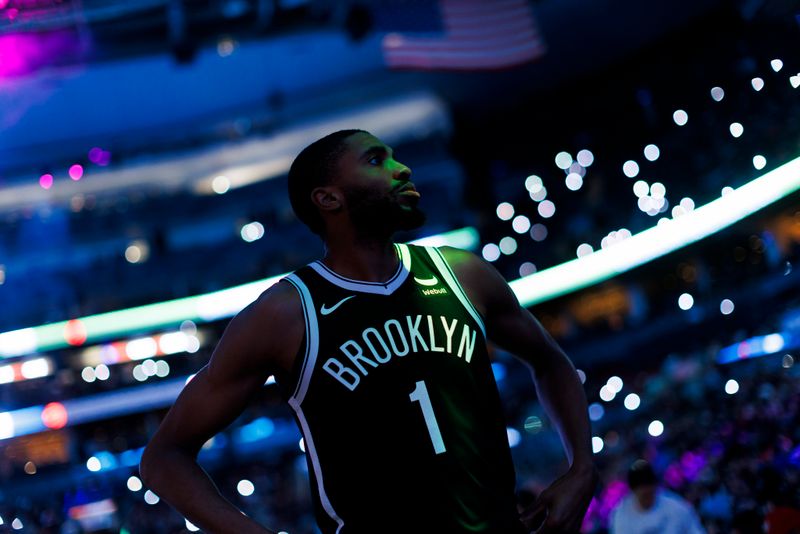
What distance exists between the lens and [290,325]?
7.86 feet

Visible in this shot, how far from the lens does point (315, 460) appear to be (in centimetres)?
236

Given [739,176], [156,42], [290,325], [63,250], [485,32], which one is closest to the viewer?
[290,325]

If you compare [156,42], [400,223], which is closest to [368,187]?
[400,223]

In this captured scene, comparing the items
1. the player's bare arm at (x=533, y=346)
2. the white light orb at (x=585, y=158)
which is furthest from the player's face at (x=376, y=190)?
the white light orb at (x=585, y=158)

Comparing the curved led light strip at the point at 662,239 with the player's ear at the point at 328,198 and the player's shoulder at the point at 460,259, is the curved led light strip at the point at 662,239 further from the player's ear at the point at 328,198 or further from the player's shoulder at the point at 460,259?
the player's ear at the point at 328,198

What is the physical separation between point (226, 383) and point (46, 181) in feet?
91.9

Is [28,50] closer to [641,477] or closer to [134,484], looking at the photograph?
[641,477]

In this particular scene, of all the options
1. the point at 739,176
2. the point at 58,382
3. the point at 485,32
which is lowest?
the point at 58,382

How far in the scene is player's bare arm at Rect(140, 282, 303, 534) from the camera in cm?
236

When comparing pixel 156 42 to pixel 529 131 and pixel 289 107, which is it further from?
pixel 529 131

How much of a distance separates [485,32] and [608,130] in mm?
16156

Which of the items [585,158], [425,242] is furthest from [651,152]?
[425,242]

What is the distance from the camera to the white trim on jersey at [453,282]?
2.57m

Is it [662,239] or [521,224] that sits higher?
[662,239]
